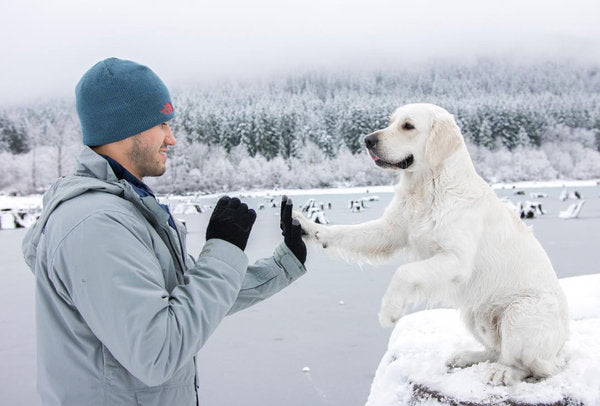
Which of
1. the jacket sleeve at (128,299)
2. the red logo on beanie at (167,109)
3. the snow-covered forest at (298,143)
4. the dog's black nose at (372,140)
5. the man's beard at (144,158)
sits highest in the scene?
the red logo on beanie at (167,109)

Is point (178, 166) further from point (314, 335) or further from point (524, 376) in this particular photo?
point (524, 376)

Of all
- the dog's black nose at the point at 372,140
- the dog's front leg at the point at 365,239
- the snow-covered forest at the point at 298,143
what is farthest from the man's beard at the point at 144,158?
the snow-covered forest at the point at 298,143

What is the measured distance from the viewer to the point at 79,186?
4.68ft

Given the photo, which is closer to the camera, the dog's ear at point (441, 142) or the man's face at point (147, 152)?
the man's face at point (147, 152)

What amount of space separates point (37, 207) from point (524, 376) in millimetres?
26917

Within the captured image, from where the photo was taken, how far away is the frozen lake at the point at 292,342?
520 centimetres

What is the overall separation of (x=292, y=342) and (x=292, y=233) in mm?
4493

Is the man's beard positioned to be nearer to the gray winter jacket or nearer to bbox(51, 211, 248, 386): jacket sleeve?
the gray winter jacket

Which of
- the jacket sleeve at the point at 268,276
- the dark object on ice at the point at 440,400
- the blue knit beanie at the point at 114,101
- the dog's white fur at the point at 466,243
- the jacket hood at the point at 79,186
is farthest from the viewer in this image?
the dog's white fur at the point at 466,243

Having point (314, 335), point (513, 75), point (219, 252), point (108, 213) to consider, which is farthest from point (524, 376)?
point (513, 75)

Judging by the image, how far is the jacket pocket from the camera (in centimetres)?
150

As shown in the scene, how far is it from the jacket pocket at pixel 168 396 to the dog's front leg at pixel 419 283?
97 cm

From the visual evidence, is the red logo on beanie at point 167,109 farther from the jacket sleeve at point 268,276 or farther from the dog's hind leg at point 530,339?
the dog's hind leg at point 530,339

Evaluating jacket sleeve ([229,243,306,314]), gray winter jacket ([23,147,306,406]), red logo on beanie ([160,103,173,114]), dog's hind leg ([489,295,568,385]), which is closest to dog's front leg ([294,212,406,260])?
jacket sleeve ([229,243,306,314])
